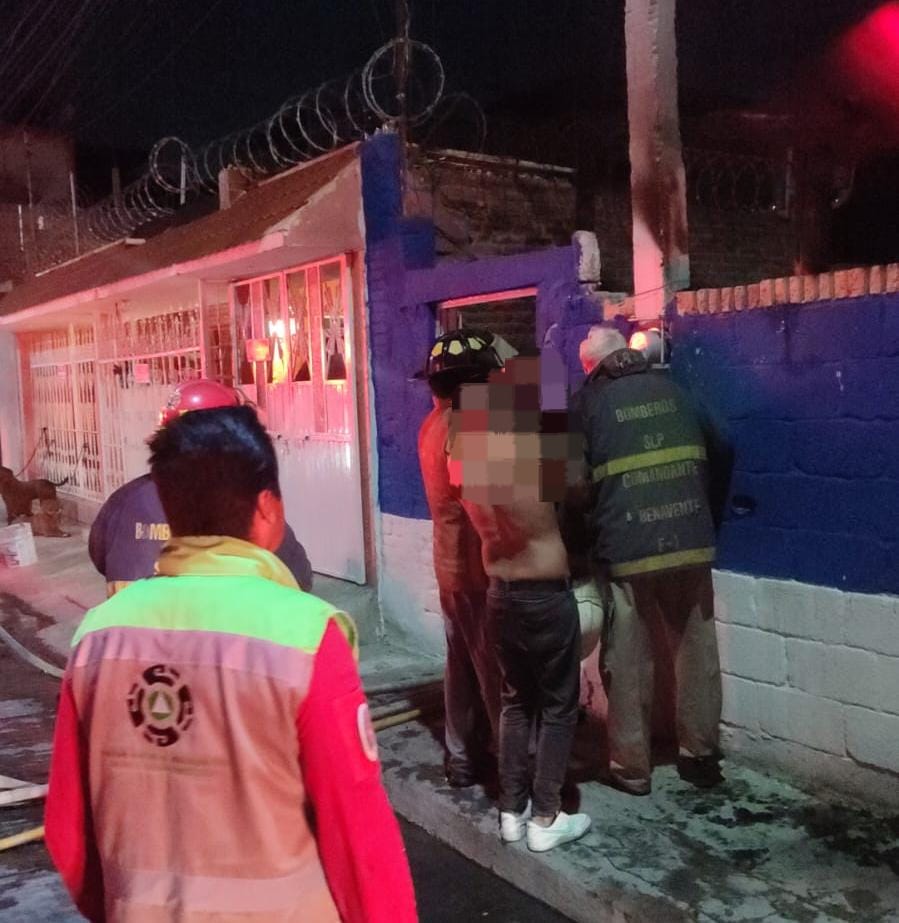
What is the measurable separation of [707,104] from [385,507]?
6355 mm

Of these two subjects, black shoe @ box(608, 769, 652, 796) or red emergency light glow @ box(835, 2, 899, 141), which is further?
red emergency light glow @ box(835, 2, 899, 141)

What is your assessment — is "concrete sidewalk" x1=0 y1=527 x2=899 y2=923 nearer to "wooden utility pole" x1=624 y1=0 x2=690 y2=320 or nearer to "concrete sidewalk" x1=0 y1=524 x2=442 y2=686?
"concrete sidewalk" x1=0 y1=524 x2=442 y2=686

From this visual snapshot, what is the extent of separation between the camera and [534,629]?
3.89 metres

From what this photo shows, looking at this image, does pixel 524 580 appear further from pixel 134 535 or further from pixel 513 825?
pixel 134 535

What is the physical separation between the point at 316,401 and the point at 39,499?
7.39 metres

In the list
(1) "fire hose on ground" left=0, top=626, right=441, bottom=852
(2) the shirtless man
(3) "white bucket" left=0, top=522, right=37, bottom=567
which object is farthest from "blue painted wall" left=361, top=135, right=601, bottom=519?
(3) "white bucket" left=0, top=522, right=37, bottom=567

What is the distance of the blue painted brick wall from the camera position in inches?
160

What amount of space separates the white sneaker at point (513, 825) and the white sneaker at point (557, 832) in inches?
2.5

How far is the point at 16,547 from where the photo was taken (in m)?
11.7

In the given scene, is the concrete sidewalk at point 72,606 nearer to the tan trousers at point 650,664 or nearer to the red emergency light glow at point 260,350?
the red emergency light glow at point 260,350

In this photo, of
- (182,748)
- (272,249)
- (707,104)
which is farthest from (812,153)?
(182,748)

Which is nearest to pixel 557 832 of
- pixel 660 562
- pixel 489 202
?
pixel 660 562

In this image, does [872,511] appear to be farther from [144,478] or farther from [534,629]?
[144,478]

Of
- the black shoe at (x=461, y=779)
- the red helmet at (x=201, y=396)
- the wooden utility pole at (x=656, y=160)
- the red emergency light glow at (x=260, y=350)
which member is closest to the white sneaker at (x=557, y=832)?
the black shoe at (x=461, y=779)
